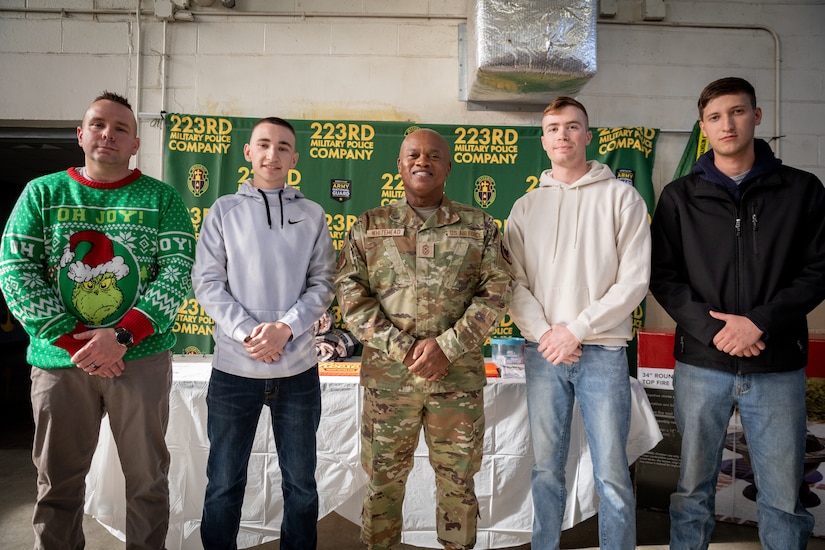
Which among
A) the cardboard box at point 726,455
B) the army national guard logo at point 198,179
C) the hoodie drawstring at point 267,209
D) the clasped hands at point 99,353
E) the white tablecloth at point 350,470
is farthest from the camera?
the army national guard logo at point 198,179

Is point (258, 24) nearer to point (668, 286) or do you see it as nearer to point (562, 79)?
point (562, 79)

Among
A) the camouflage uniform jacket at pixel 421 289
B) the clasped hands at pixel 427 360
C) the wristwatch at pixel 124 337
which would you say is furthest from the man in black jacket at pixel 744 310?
the wristwatch at pixel 124 337

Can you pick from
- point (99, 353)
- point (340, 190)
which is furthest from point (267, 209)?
point (340, 190)

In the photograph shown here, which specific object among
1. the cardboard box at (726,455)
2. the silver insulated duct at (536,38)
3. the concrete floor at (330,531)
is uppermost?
the silver insulated duct at (536,38)

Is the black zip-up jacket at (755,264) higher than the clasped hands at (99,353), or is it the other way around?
the black zip-up jacket at (755,264)

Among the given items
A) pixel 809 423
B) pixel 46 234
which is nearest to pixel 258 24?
pixel 46 234

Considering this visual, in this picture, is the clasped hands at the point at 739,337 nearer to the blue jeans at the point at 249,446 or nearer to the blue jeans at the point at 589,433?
the blue jeans at the point at 589,433

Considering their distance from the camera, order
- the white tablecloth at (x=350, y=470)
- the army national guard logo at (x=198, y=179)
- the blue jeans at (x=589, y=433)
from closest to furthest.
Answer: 1. the blue jeans at (x=589, y=433)
2. the white tablecloth at (x=350, y=470)
3. the army national guard logo at (x=198, y=179)

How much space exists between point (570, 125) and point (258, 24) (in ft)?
7.73

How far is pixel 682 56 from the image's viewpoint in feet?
10.5

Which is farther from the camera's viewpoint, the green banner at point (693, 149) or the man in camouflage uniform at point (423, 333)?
the green banner at point (693, 149)

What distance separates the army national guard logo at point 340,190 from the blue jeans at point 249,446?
5.35 ft

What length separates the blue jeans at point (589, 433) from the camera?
153cm

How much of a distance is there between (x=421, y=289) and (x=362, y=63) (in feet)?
6.97
